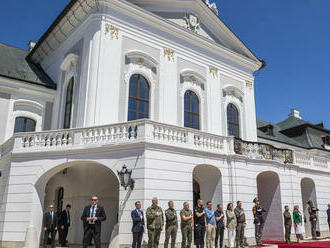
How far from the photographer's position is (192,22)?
2134 centimetres

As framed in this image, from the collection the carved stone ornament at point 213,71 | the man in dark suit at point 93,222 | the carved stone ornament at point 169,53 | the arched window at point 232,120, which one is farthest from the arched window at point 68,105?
the arched window at point 232,120

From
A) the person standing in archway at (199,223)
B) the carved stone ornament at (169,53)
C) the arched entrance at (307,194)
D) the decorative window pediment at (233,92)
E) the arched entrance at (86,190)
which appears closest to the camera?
the person standing in archway at (199,223)

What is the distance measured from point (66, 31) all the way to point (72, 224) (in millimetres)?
11251

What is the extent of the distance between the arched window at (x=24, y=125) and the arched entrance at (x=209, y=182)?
989 cm

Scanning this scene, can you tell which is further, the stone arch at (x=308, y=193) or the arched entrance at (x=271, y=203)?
the stone arch at (x=308, y=193)

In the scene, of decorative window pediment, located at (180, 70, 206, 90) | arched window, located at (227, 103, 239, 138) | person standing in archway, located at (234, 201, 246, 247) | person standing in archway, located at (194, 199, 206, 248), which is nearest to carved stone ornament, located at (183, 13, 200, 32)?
decorative window pediment, located at (180, 70, 206, 90)

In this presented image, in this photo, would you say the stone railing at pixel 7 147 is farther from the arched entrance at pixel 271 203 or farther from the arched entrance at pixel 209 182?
the arched entrance at pixel 271 203

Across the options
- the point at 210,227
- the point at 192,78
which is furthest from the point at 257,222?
the point at 192,78

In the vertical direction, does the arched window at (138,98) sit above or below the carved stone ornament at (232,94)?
Answer: below

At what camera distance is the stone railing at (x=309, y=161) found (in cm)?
1789

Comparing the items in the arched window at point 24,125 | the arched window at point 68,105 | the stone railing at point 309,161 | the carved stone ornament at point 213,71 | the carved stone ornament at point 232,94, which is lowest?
the stone railing at point 309,161

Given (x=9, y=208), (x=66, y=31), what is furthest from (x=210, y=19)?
(x=9, y=208)

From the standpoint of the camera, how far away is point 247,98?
23.1 metres

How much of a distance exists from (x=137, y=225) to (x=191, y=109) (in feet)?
33.6
